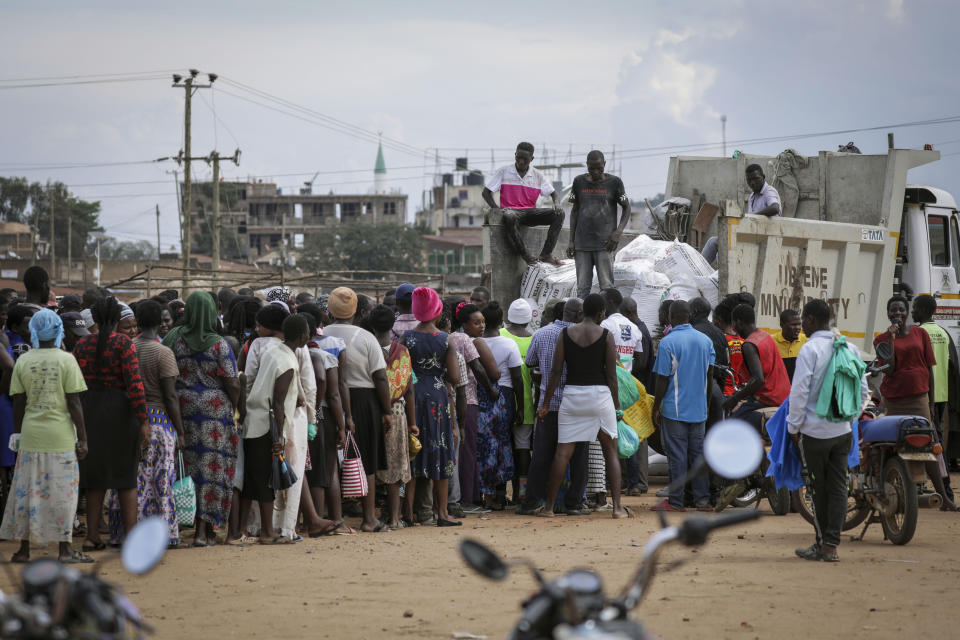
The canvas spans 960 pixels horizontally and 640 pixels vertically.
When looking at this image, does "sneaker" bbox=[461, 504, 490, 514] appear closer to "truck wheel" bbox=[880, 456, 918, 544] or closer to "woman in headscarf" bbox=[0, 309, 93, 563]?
"truck wheel" bbox=[880, 456, 918, 544]

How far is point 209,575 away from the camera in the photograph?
7320mm

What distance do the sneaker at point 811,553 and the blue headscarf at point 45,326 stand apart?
5107 millimetres

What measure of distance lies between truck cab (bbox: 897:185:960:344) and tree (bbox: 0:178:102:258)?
71.4 metres

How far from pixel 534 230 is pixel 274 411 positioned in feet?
22.8

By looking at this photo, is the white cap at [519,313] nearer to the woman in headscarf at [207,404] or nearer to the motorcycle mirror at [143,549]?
the woman in headscarf at [207,404]

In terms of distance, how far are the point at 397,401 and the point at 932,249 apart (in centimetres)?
782

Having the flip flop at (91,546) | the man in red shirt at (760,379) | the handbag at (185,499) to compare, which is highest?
the man in red shirt at (760,379)

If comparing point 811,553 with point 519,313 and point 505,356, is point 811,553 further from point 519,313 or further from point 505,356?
point 519,313

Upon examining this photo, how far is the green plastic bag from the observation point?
10.4m

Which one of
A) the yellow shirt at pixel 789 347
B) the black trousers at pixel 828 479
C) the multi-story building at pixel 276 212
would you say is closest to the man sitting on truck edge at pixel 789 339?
the yellow shirt at pixel 789 347

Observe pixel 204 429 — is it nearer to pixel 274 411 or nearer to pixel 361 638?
pixel 274 411

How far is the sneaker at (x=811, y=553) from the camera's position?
7.75 m

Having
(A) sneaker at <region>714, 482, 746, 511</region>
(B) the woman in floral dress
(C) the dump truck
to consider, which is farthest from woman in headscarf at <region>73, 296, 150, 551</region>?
(C) the dump truck

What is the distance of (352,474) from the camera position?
903 cm
